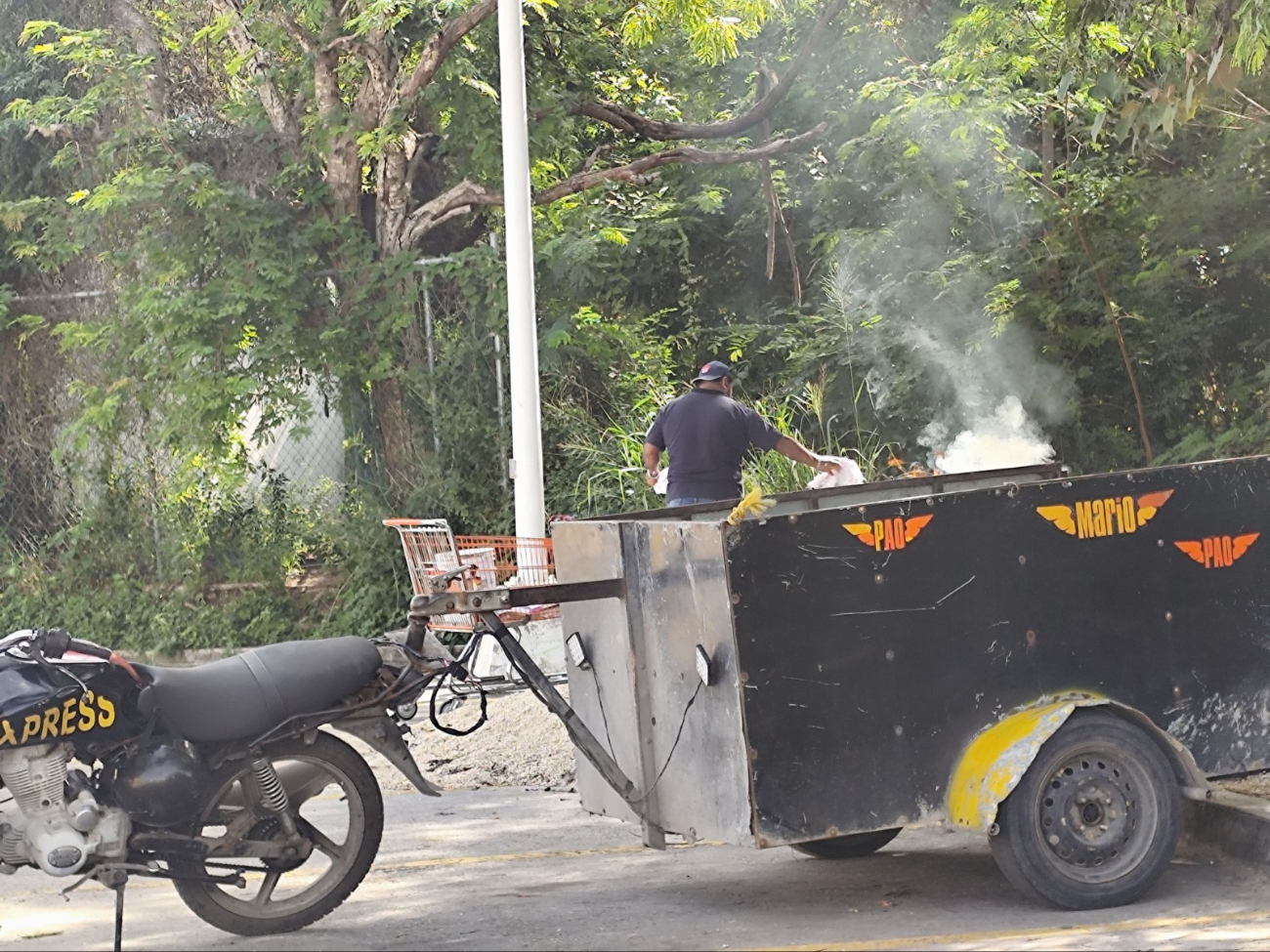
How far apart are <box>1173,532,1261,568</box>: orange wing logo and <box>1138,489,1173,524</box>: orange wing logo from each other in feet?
0.50

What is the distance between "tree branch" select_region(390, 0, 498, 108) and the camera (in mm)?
13219

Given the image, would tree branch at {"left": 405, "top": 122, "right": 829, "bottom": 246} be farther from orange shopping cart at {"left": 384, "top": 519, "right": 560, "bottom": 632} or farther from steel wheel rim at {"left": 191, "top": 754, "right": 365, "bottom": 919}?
steel wheel rim at {"left": 191, "top": 754, "right": 365, "bottom": 919}

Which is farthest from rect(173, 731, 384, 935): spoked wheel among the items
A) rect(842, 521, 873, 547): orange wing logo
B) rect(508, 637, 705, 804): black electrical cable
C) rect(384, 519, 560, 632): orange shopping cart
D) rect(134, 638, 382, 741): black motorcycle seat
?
rect(384, 519, 560, 632): orange shopping cart

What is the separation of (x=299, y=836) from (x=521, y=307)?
5467 mm

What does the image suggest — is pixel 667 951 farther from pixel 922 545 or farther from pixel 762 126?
pixel 762 126

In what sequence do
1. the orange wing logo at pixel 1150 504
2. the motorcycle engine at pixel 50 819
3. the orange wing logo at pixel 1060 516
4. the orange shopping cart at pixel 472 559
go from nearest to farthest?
the motorcycle engine at pixel 50 819, the orange wing logo at pixel 1060 516, the orange wing logo at pixel 1150 504, the orange shopping cart at pixel 472 559

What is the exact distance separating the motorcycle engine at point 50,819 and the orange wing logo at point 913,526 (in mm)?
2841

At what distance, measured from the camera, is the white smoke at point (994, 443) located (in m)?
9.49

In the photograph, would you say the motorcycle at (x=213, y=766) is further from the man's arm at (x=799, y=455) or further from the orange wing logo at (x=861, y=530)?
the man's arm at (x=799, y=455)

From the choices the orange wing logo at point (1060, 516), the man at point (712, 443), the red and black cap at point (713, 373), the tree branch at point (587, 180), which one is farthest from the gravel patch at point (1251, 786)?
the tree branch at point (587, 180)

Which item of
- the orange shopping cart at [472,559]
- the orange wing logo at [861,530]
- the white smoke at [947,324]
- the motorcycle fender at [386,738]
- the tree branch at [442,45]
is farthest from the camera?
the white smoke at [947,324]

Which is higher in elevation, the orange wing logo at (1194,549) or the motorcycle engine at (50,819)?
the orange wing logo at (1194,549)

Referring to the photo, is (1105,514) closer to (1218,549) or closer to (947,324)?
(1218,549)

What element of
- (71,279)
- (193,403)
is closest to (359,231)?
(193,403)
